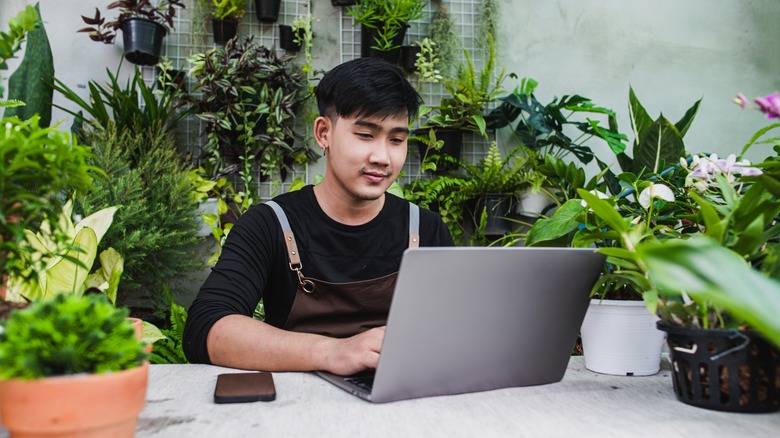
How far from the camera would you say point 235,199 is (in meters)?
2.77

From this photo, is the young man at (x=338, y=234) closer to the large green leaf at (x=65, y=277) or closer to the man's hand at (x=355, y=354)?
the large green leaf at (x=65, y=277)

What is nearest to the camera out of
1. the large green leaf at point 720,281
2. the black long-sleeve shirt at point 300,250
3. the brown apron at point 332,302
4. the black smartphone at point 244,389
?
the large green leaf at point 720,281

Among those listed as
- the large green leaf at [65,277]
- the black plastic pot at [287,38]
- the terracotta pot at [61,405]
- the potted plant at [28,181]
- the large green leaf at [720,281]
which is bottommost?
the large green leaf at [65,277]

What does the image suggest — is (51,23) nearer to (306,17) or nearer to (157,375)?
(306,17)

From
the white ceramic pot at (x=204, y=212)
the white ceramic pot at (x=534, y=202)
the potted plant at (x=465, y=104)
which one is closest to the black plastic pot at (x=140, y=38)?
the white ceramic pot at (x=204, y=212)

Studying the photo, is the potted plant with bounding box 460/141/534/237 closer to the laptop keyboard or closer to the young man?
the young man

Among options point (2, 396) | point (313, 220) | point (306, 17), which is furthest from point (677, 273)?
point (306, 17)

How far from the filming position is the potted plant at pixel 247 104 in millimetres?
2707

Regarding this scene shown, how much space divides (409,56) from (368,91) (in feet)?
4.68

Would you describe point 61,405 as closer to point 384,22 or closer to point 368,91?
point 368,91

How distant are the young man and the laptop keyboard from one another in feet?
1.67

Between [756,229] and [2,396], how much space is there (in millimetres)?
931

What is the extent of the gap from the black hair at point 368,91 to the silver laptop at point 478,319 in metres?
0.81

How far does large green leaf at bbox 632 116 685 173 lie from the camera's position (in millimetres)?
2338
